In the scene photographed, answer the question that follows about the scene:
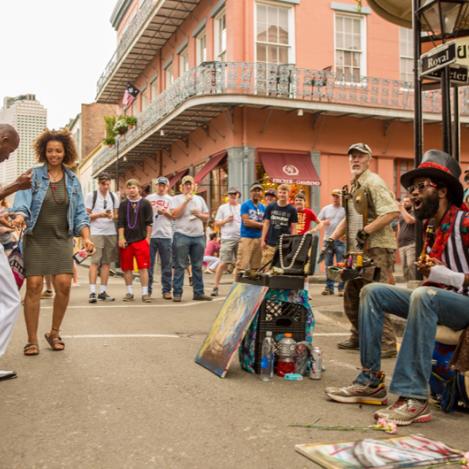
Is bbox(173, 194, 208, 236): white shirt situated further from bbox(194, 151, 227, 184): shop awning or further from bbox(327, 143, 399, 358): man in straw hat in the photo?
bbox(194, 151, 227, 184): shop awning

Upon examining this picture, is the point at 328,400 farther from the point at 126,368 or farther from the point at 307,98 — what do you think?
the point at 307,98

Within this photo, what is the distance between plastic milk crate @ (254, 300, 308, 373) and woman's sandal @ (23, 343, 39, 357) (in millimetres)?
2024

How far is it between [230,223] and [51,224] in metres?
6.39

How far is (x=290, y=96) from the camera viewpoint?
18.3 m

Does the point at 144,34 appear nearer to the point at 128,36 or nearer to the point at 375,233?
the point at 128,36

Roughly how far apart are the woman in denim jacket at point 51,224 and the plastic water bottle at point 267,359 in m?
1.90

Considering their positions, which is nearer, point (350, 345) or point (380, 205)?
point (380, 205)

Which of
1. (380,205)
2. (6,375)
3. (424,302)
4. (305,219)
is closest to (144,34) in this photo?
(305,219)

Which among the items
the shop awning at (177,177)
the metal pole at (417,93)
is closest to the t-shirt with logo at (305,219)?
the metal pole at (417,93)

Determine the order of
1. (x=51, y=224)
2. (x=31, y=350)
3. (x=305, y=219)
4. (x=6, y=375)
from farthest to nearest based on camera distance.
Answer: (x=305, y=219)
(x=51, y=224)
(x=31, y=350)
(x=6, y=375)

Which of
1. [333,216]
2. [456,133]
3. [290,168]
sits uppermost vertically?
[290,168]

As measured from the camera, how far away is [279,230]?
10.2m

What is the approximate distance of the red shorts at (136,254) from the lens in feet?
33.6

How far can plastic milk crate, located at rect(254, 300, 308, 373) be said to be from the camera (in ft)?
16.4
